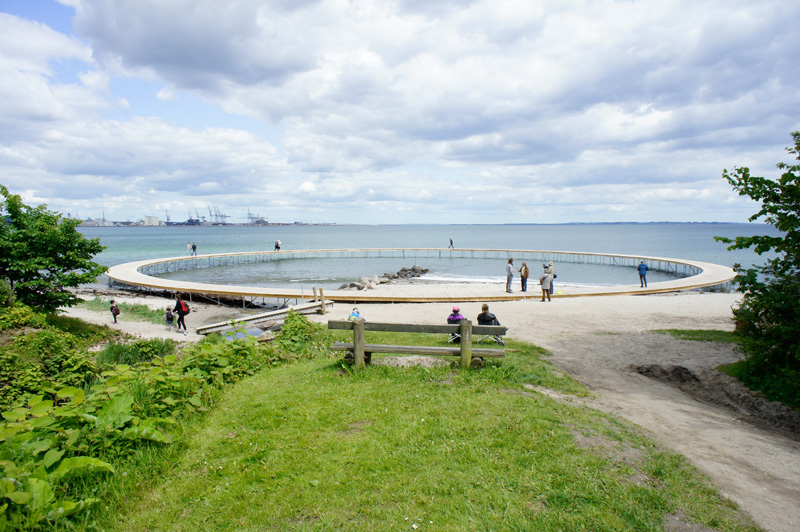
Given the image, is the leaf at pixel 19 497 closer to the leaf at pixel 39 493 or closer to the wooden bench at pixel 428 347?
the leaf at pixel 39 493

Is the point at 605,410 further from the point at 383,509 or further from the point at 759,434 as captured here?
the point at 383,509

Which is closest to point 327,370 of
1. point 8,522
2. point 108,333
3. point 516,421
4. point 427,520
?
point 516,421

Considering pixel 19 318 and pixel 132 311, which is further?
pixel 132 311

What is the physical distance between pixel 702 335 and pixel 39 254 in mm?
19976

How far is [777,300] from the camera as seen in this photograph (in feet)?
22.8

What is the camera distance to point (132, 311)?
21.3 m

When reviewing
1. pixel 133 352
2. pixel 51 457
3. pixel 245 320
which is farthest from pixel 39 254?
pixel 51 457

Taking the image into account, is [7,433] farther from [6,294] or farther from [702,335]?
[702,335]

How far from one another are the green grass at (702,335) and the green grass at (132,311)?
66.6 ft

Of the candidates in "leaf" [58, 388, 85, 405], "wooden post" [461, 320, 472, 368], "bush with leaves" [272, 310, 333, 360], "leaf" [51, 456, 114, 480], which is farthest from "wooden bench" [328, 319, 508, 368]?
"leaf" [51, 456, 114, 480]

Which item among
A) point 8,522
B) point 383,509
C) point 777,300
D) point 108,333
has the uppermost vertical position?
point 777,300

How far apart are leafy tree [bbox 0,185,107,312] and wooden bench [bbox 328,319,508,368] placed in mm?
11195

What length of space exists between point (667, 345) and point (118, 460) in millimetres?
11609

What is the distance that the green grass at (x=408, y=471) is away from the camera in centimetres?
346
